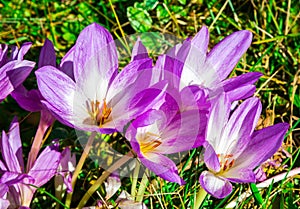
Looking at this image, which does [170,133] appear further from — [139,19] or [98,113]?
[139,19]

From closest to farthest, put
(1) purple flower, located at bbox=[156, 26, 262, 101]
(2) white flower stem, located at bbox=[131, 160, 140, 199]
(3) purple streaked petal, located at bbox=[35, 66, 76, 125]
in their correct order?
1. (3) purple streaked petal, located at bbox=[35, 66, 76, 125]
2. (1) purple flower, located at bbox=[156, 26, 262, 101]
3. (2) white flower stem, located at bbox=[131, 160, 140, 199]

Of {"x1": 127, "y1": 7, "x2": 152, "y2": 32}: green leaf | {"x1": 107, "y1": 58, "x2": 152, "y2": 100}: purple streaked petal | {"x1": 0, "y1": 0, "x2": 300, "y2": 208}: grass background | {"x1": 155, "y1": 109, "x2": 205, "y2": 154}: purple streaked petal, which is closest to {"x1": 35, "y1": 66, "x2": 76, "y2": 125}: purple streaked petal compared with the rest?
{"x1": 107, "y1": 58, "x2": 152, "y2": 100}: purple streaked petal

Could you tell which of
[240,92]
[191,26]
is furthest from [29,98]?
[191,26]

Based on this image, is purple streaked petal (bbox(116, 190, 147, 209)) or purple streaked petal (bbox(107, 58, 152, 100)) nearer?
purple streaked petal (bbox(107, 58, 152, 100))

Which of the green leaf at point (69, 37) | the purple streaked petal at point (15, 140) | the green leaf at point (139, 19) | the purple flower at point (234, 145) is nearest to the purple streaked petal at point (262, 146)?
the purple flower at point (234, 145)

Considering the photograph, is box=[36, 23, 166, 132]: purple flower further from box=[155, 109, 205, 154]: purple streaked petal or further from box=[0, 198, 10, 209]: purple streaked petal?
box=[0, 198, 10, 209]: purple streaked petal

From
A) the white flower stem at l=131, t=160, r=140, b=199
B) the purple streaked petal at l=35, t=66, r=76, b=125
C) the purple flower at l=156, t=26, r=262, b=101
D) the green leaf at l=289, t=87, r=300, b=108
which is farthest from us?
the green leaf at l=289, t=87, r=300, b=108

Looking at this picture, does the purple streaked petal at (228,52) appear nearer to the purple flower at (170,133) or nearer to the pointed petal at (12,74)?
the purple flower at (170,133)

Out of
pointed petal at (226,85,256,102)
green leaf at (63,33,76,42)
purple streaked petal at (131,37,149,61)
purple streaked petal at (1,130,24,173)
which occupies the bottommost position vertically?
purple streaked petal at (1,130,24,173)
